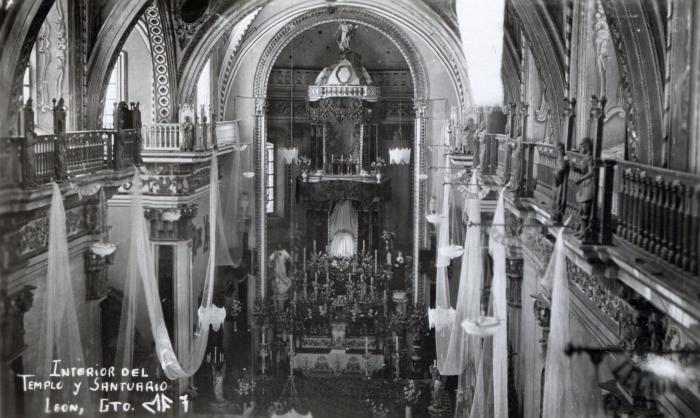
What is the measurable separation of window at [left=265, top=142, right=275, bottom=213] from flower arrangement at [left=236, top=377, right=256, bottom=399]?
888 cm

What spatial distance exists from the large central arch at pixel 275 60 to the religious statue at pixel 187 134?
610cm

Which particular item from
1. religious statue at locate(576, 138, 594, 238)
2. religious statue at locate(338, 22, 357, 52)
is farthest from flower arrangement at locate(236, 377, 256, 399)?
religious statue at locate(338, 22, 357, 52)

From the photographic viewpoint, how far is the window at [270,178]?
78.9 feet

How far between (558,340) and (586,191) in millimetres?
1521

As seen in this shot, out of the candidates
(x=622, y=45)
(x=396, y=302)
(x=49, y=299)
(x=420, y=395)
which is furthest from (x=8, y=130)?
(x=396, y=302)

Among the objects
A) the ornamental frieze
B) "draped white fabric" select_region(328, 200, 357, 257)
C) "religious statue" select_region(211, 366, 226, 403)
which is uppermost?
the ornamental frieze

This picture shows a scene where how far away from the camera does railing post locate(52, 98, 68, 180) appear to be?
35.0 feet

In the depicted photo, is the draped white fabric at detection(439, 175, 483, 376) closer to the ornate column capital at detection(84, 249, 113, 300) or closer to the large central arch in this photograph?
the ornate column capital at detection(84, 249, 113, 300)

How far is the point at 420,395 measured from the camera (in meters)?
15.6

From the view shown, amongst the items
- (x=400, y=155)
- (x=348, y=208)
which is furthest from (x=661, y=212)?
(x=348, y=208)

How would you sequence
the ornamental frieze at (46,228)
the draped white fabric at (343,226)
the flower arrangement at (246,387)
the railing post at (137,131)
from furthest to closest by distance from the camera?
the draped white fabric at (343,226) < the flower arrangement at (246,387) < the railing post at (137,131) < the ornamental frieze at (46,228)

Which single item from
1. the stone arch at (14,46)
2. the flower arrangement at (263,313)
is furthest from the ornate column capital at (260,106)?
the stone arch at (14,46)

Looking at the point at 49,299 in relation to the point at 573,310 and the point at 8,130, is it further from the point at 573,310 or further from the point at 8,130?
the point at 573,310

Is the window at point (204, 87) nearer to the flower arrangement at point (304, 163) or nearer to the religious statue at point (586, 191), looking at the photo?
the flower arrangement at point (304, 163)
